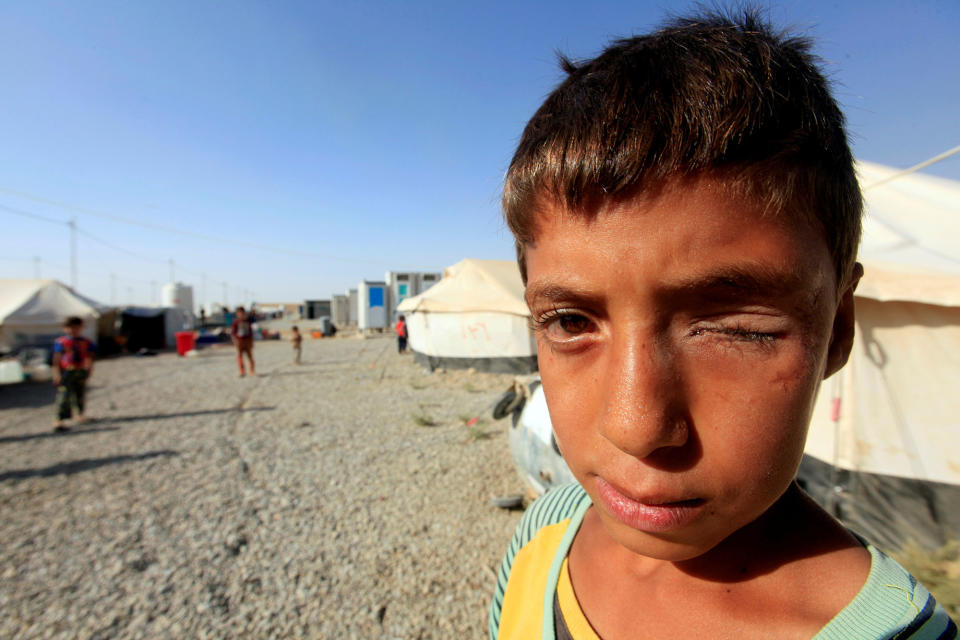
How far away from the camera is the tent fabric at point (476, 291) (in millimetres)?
10523

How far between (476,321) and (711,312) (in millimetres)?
10189

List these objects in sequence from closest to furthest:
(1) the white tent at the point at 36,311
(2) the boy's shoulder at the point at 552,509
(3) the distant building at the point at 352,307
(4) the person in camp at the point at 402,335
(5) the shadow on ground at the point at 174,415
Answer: (2) the boy's shoulder at the point at 552,509
(5) the shadow on ground at the point at 174,415
(1) the white tent at the point at 36,311
(4) the person in camp at the point at 402,335
(3) the distant building at the point at 352,307

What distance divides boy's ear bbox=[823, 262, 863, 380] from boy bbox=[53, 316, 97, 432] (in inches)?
359

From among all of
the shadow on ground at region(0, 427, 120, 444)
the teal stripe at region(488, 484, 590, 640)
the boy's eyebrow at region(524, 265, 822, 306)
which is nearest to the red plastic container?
the shadow on ground at region(0, 427, 120, 444)

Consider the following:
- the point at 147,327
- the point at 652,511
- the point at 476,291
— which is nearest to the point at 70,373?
the point at 476,291

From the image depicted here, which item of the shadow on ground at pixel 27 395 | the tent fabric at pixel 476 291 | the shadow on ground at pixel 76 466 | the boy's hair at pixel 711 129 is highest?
the tent fabric at pixel 476 291

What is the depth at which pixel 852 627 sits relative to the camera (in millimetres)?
580

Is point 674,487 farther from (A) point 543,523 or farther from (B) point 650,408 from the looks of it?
(A) point 543,523

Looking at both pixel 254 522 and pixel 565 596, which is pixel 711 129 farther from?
pixel 254 522

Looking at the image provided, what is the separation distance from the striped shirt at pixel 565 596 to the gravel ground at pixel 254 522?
1852mm

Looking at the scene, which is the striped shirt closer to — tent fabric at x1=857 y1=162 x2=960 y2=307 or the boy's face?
the boy's face

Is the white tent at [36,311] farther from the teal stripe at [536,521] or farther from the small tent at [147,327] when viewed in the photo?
the teal stripe at [536,521]

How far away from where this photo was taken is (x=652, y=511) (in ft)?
2.05

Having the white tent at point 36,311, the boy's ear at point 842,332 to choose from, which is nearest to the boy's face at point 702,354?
the boy's ear at point 842,332
